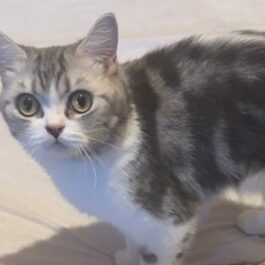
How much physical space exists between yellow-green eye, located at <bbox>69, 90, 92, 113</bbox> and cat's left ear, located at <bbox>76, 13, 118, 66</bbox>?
2.5 inches

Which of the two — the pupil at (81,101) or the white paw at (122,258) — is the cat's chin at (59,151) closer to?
the pupil at (81,101)

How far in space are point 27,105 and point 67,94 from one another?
62 millimetres

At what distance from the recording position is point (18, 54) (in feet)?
3.11

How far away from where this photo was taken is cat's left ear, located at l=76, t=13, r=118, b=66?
3.02 ft

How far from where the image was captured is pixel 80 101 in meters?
0.91

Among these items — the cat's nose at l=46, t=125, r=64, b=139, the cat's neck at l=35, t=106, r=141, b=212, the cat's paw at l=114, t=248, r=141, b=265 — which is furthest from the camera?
the cat's paw at l=114, t=248, r=141, b=265

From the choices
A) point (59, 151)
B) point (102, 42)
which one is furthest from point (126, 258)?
point (102, 42)

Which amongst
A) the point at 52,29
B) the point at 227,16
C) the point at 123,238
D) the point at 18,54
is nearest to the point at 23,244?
the point at 123,238

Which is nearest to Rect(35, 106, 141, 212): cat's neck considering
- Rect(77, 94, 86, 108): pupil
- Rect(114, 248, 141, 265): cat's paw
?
Rect(77, 94, 86, 108): pupil

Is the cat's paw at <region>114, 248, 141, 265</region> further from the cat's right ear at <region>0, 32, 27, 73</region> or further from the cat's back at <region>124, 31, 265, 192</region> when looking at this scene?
the cat's right ear at <region>0, 32, 27, 73</region>

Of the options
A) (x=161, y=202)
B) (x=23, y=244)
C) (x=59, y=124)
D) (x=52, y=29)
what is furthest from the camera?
(x=52, y=29)

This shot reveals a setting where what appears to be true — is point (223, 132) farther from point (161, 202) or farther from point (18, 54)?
point (18, 54)

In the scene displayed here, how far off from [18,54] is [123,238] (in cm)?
47

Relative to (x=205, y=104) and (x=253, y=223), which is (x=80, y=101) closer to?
(x=205, y=104)
